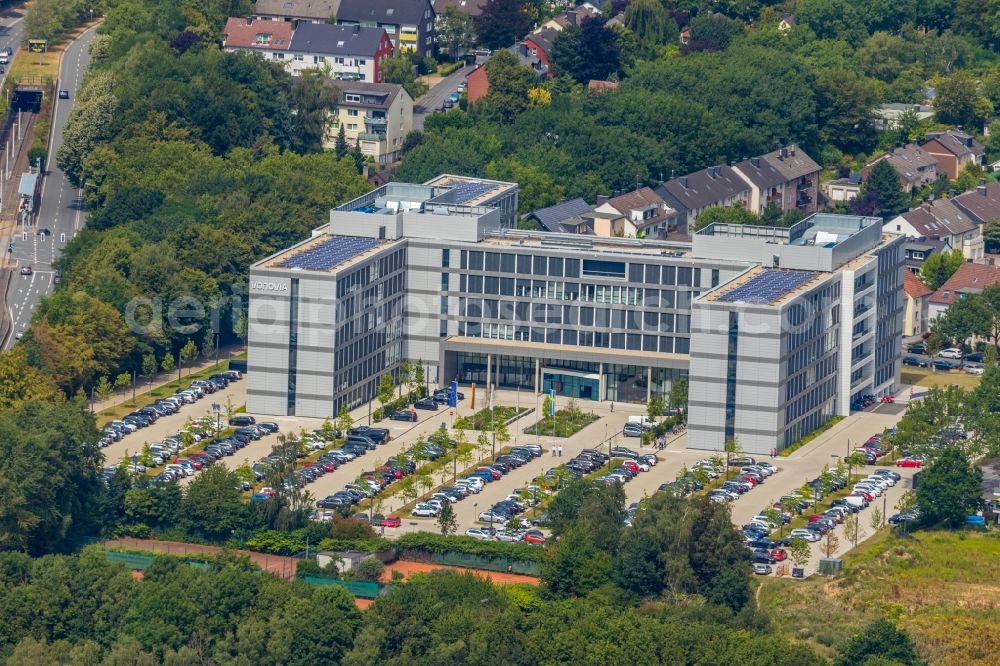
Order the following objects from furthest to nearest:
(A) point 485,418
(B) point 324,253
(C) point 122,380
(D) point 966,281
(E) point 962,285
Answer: (D) point 966,281, (E) point 962,285, (C) point 122,380, (B) point 324,253, (A) point 485,418

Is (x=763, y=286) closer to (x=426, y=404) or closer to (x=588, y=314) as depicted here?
(x=588, y=314)

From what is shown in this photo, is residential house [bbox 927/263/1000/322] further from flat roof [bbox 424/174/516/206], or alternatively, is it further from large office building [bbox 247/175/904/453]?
flat roof [bbox 424/174/516/206]

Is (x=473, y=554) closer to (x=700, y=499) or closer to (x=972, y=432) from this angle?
(x=700, y=499)

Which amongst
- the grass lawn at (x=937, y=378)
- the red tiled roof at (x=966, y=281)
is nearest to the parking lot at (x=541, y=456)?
the grass lawn at (x=937, y=378)

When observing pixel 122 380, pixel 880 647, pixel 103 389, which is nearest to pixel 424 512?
pixel 103 389

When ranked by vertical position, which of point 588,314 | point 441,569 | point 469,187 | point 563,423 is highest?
point 469,187

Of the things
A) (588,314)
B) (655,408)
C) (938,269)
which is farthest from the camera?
(938,269)

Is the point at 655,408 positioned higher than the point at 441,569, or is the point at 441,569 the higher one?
the point at 655,408
